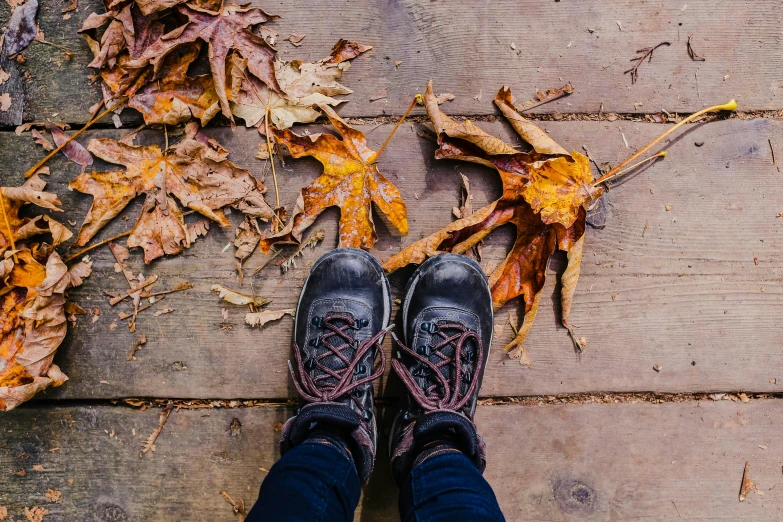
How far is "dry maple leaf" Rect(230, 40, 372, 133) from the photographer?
1468 millimetres

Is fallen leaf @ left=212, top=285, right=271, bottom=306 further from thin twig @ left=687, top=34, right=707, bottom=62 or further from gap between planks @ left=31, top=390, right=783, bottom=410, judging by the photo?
thin twig @ left=687, top=34, right=707, bottom=62

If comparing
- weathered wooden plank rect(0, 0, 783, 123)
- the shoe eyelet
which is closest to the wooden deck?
weathered wooden plank rect(0, 0, 783, 123)

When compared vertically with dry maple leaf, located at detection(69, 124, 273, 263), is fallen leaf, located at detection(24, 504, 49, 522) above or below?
below

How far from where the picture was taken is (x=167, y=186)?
148 centimetres

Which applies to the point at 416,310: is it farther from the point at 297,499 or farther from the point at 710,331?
the point at 710,331

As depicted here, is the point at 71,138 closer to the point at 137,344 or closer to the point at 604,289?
the point at 137,344

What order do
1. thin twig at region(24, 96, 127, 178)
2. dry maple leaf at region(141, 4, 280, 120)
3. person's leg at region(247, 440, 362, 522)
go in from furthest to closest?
thin twig at region(24, 96, 127, 178) → dry maple leaf at region(141, 4, 280, 120) → person's leg at region(247, 440, 362, 522)

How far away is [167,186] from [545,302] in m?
1.25

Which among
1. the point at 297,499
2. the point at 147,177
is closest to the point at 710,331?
the point at 297,499

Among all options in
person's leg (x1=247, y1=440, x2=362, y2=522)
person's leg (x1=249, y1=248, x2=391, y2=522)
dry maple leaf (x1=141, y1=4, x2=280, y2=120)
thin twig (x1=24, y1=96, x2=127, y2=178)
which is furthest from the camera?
thin twig (x1=24, y1=96, x2=127, y2=178)

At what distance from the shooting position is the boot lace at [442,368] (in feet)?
4.74

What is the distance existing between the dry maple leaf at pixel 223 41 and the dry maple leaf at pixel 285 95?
26mm

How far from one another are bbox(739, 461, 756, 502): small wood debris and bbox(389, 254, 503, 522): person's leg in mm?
913

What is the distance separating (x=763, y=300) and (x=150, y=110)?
2049 mm
